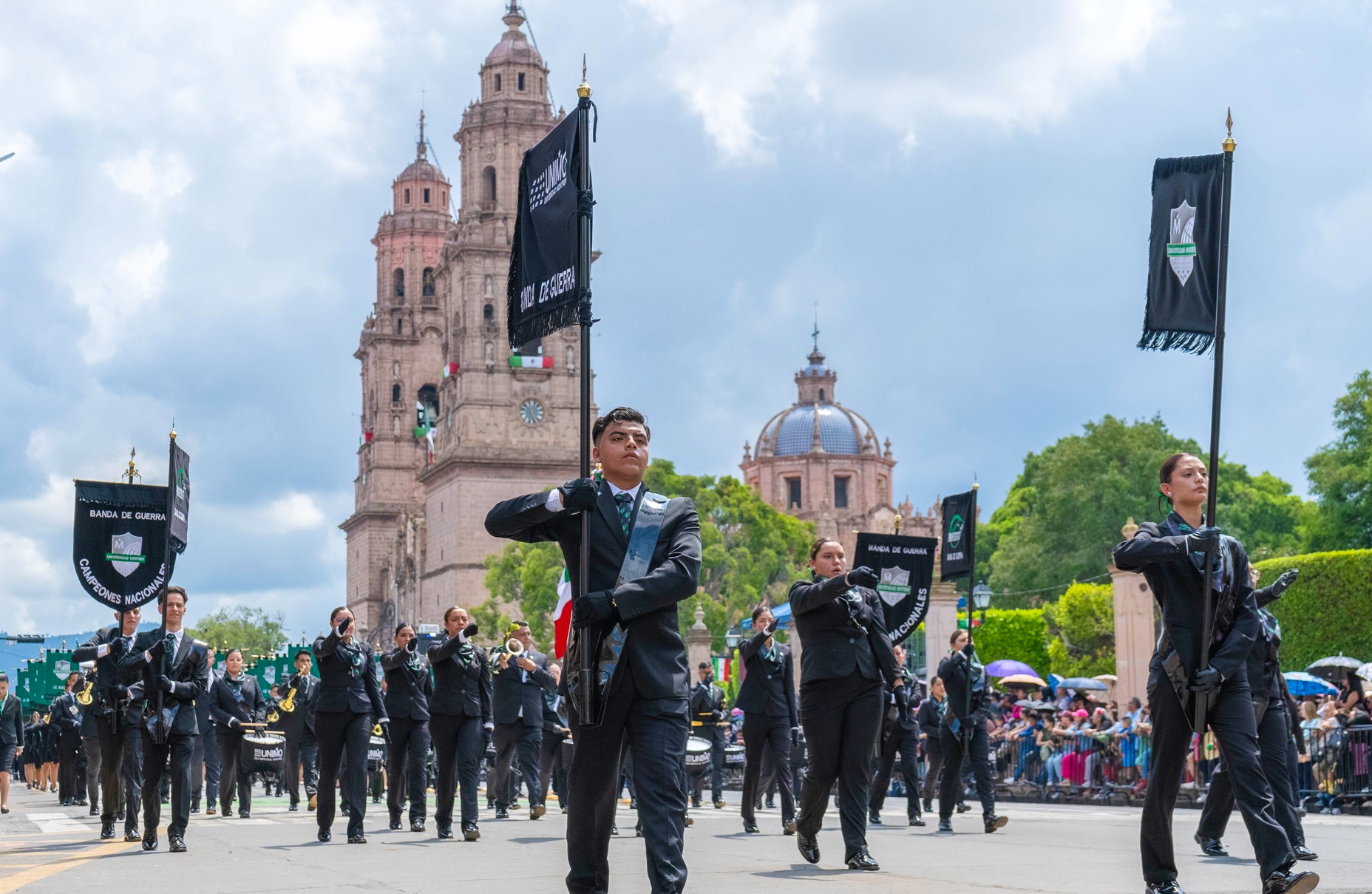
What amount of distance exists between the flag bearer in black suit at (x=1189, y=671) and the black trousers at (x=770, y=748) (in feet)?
24.3

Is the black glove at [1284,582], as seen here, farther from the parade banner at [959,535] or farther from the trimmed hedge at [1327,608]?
the trimmed hedge at [1327,608]

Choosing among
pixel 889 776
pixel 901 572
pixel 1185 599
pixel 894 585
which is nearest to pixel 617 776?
pixel 1185 599

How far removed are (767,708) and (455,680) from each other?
8.70 feet

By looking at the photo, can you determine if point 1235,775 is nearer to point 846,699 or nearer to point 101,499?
point 846,699

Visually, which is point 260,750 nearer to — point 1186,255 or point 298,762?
point 298,762

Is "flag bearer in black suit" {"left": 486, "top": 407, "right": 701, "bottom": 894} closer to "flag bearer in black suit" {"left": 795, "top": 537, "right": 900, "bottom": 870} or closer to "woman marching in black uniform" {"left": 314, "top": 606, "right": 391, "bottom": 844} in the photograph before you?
"flag bearer in black suit" {"left": 795, "top": 537, "right": 900, "bottom": 870}

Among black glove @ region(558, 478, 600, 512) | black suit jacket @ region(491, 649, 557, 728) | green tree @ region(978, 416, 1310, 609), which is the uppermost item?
green tree @ region(978, 416, 1310, 609)

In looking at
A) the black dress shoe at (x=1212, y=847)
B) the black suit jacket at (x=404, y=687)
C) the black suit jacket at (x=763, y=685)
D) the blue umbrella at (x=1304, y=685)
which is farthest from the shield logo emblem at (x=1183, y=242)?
the blue umbrella at (x=1304, y=685)

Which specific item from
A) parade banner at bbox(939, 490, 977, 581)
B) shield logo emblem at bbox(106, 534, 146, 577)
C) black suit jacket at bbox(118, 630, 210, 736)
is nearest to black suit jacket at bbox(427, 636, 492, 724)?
black suit jacket at bbox(118, 630, 210, 736)

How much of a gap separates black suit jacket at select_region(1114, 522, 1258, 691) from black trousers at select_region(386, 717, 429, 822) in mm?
8316

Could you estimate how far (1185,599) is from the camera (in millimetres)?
8539

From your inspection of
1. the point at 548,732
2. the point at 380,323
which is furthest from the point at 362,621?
the point at 548,732

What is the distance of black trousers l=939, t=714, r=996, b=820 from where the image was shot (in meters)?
16.7

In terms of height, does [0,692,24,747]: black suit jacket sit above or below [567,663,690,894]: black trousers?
below
